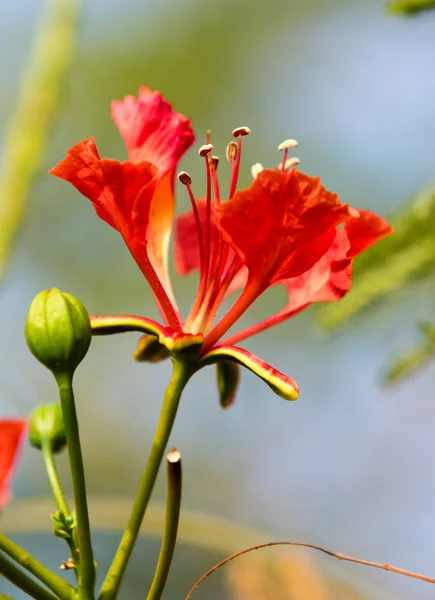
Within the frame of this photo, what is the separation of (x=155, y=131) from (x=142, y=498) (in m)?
0.43

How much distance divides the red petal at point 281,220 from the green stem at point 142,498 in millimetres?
A: 165

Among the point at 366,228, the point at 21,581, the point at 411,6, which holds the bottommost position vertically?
the point at 21,581

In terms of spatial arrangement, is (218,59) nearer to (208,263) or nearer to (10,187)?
(10,187)

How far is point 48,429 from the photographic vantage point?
0.93m

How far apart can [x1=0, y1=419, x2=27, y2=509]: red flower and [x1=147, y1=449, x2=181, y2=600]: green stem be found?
268 millimetres

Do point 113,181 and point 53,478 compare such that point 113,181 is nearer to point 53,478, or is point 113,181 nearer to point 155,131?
point 155,131

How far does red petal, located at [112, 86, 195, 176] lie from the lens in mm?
918

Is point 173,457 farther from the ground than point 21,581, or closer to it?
farther from the ground

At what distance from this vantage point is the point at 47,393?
2857mm

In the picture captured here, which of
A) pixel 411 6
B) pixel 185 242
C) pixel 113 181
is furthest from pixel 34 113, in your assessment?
pixel 113 181

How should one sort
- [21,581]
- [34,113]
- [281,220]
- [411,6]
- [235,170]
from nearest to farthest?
[21,581] < [281,220] < [235,170] < [411,6] < [34,113]

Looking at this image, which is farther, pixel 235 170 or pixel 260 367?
pixel 235 170

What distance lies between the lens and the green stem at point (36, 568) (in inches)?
27.3

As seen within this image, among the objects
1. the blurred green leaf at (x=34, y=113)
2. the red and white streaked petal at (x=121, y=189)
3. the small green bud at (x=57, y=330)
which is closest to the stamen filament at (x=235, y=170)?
the red and white streaked petal at (x=121, y=189)
